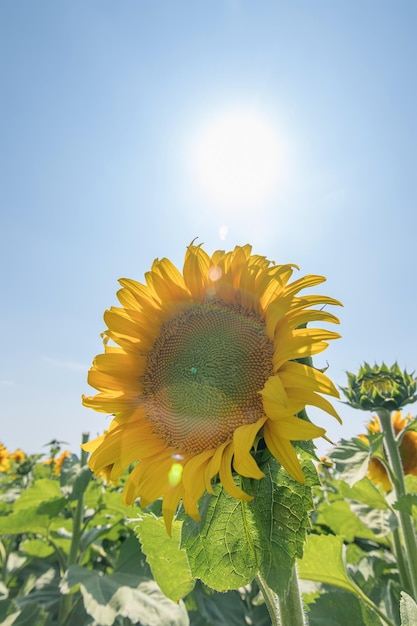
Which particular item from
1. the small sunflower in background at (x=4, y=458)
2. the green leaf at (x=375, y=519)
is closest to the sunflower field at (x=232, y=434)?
the green leaf at (x=375, y=519)

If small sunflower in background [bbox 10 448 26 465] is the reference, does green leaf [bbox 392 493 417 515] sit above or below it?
above

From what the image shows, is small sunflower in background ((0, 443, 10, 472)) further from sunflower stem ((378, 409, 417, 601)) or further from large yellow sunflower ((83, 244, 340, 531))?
large yellow sunflower ((83, 244, 340, 531))

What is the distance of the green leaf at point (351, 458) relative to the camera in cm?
211

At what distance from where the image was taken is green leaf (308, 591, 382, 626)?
79.8 inches

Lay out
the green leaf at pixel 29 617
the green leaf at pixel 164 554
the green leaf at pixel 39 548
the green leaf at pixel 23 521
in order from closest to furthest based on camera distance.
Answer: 1. the green leaf at pixel 164 554
2. the green leaf at pixel 29 617
3. the green leaf at pixel 23 521
4. the green leaf at pixel 39 548

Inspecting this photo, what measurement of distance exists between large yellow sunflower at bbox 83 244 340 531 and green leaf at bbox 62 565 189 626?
168 centimetres

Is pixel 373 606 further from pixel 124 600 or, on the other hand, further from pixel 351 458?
pixel 124 600

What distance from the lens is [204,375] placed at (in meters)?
1.44

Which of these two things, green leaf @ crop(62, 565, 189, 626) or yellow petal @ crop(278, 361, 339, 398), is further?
green leaf @ crop(62, 565, 189, 626)

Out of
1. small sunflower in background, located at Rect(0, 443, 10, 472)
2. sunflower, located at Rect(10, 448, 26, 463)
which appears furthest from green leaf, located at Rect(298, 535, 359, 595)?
sunflower, located at Rect(10, 448, 26, 463)

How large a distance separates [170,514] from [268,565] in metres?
0.30

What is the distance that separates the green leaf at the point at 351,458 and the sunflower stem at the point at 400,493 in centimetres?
23

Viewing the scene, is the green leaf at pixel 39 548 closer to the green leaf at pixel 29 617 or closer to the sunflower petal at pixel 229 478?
the green leaf at pixel 29 617

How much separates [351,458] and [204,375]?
48.8 inches
